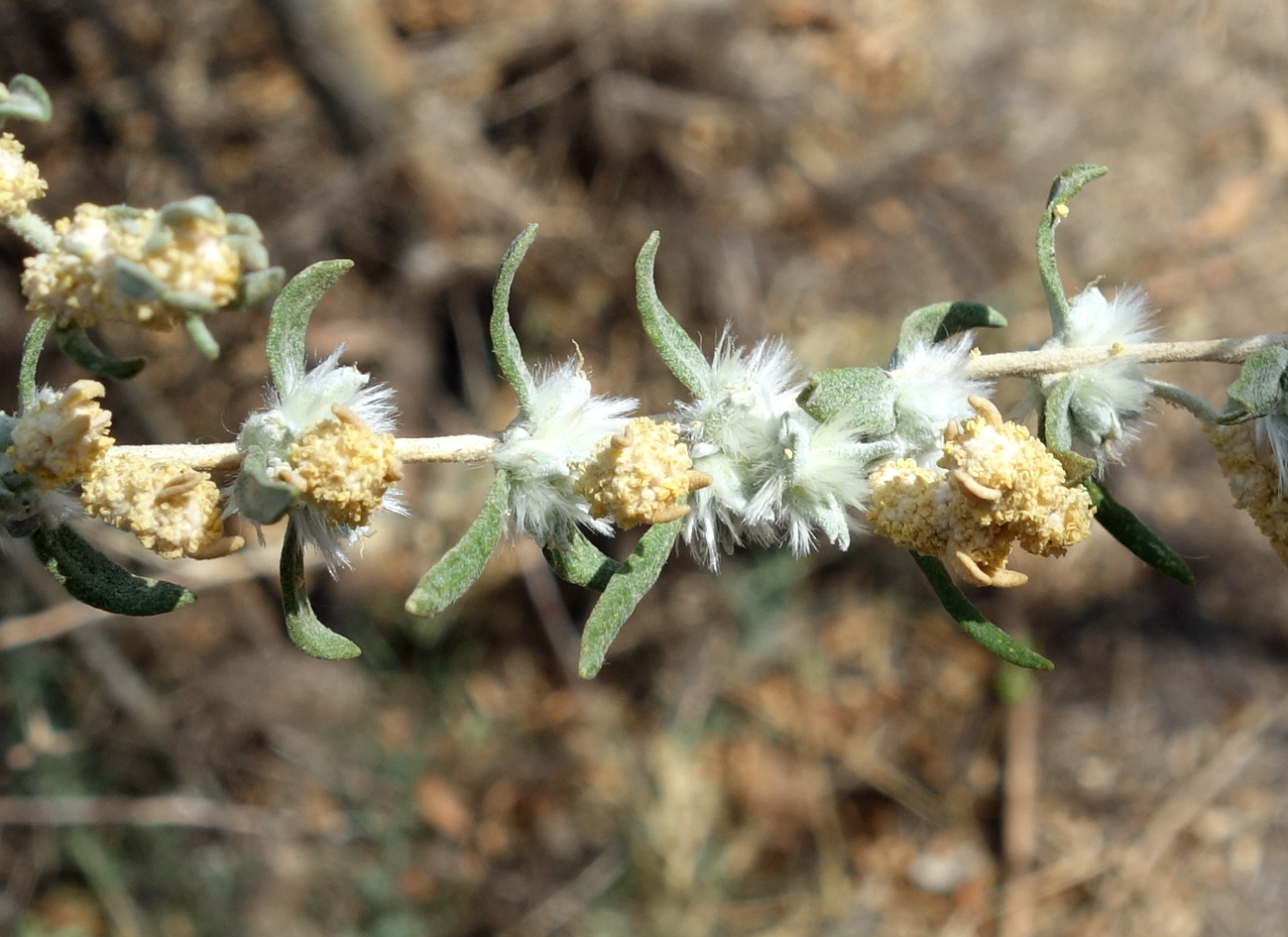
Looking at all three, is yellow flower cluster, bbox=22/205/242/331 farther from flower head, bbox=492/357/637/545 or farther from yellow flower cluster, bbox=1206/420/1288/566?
yellow flower cluster, bbox=1206/420/1288/566

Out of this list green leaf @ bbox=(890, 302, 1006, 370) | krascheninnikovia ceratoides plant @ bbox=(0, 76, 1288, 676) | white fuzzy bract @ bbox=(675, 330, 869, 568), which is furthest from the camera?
green leaf @ bbox=(890, 302, 1006, 370)

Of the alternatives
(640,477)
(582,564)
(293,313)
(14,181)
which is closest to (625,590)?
(582,564)

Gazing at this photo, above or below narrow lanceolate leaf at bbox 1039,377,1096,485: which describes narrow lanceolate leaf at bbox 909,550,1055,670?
below

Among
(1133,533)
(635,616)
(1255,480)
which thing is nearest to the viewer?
(1255,480)

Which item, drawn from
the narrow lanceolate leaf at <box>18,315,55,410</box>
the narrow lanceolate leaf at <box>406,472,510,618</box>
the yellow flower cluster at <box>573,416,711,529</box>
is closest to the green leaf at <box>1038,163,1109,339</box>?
the yellow flower cluster at <box>573,416,711,529</box>

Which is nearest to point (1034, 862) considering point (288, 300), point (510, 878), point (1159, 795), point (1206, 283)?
point (1159, 795)

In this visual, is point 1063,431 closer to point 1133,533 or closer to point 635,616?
point 1133,533

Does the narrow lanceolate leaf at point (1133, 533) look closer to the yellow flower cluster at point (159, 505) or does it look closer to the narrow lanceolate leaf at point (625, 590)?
the narrow lanceolate leaf at point (625, 590)
